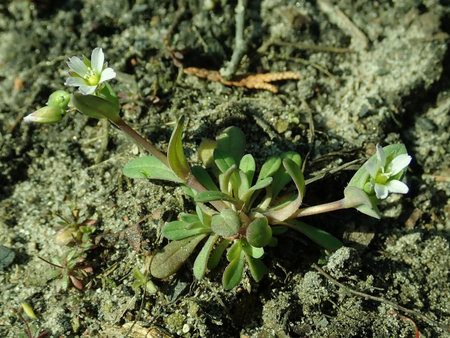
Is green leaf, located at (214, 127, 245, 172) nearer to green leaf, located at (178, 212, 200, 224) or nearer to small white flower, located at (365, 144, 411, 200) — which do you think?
green leaf, located at (178, 212, 200, 224)

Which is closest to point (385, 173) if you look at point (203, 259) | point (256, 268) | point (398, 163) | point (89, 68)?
point (398, 163)

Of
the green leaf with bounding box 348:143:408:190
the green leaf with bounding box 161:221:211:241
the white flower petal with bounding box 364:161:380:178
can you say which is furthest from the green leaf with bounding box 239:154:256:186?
the white flower petal with bounding box 364:161:380:178

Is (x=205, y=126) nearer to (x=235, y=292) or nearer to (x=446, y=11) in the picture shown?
(x=235, y=292)

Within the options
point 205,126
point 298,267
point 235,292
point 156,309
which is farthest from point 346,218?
point 156,309

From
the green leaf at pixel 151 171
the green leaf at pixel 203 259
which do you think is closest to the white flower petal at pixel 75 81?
the green leaf at pixel 151 171

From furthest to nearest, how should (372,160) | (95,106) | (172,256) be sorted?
(172,256), (372,160), (95,106)

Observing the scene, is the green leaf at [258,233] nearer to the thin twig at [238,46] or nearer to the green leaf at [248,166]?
the green leaf at [248,166]

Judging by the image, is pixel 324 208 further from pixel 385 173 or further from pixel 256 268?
pixel 256 268
